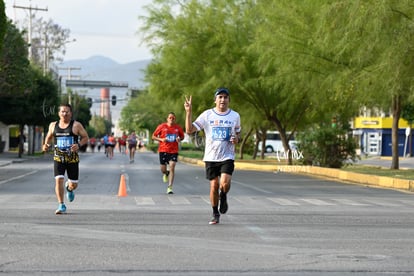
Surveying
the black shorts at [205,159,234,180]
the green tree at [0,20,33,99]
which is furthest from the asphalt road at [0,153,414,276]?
the green tree at [0,20,33,99]

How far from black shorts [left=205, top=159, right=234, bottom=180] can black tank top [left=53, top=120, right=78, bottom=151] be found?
2665mm

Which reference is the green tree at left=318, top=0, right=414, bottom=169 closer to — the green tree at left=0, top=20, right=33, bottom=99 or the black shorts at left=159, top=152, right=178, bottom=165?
the black shorts at left=159, top=152, right=178, bottom=165

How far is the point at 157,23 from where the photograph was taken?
46500 mm

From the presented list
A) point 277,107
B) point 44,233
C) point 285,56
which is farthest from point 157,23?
point 44,233

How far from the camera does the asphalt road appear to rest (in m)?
9.18

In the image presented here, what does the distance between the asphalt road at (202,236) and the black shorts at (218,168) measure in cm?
73

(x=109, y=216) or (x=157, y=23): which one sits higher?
(x=157, y=23)

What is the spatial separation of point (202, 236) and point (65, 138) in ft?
14.2

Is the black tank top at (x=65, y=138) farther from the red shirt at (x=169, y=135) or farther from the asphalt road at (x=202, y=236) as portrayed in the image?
the red shirt at (x=169, y=135)

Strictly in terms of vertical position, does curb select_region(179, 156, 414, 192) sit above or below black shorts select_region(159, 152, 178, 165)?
below

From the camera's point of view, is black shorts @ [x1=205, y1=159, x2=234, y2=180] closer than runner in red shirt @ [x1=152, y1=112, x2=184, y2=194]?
Yes

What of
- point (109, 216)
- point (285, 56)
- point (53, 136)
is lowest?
point (109, 216)

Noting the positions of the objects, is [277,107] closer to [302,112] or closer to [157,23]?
[302,112]

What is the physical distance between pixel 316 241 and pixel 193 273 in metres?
3.16
